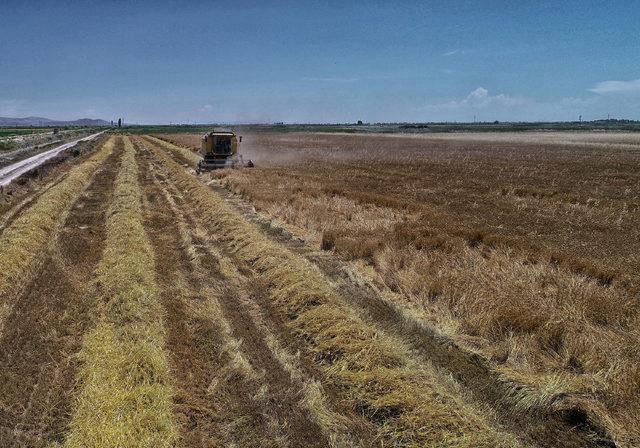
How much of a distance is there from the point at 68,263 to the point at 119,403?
696 centimetres

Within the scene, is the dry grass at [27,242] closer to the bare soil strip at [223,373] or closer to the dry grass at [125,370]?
the dry grass at [125,370]

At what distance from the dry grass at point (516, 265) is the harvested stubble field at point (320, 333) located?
4 cm

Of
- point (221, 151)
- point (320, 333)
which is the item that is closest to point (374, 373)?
point (320, 333)

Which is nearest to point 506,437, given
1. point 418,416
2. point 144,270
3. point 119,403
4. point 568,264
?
point 418,416

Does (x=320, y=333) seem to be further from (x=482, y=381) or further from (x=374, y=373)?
(x=482, y=381)

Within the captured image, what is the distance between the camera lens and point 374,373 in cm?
599

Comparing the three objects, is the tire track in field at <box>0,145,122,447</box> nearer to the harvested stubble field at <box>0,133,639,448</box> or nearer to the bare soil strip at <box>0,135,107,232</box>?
the harvested stubble field at <box>0,133,639,448</box>

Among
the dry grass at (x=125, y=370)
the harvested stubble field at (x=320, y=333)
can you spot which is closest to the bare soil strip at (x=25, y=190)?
the harvested stubble field at (x=320, y=333)

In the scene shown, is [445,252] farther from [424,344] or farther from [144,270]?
[144,270]

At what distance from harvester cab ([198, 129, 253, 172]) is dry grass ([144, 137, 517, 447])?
25110 mm

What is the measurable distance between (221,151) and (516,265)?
28643mm

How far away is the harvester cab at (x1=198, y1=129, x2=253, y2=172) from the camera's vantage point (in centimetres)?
3392

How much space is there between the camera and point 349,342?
680 cm

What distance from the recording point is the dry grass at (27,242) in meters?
9.42
